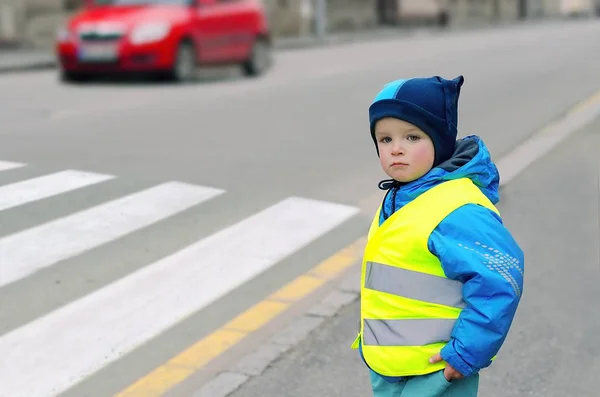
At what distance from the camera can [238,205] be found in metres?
7.79

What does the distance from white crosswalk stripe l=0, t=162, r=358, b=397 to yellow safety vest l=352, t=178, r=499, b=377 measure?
2122mm

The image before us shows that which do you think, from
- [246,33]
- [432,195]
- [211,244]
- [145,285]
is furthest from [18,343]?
[246,33]

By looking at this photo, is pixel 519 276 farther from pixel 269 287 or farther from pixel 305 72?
pixel 305 72

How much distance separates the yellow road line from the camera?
4438 millimetres

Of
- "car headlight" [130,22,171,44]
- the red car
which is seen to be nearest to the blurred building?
the red car

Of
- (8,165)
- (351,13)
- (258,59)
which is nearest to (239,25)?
(258,59)

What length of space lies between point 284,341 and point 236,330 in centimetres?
35

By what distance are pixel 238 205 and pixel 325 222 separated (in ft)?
2.47

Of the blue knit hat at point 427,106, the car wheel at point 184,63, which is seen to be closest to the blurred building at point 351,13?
the car wheel at point 184,63

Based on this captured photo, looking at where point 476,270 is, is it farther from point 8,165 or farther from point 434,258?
point 8,165

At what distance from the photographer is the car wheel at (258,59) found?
61.4 feet

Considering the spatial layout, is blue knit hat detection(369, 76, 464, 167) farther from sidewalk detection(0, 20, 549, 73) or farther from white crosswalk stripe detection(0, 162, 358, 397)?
sidewalk detection(0, 20, 549, 73)

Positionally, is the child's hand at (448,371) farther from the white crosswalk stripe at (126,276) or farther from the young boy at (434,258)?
the white crosswalk stripe at (126,276)

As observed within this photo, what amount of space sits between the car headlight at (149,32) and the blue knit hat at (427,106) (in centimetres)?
1379
